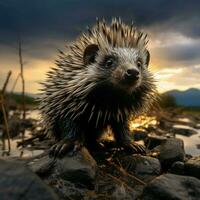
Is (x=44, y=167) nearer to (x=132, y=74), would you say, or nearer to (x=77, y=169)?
(x=77, y=169)

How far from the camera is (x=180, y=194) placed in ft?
19.4

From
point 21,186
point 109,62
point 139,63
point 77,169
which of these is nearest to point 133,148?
point 139,63

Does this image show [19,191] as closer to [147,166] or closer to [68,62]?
[147,166]

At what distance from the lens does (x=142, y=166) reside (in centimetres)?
755

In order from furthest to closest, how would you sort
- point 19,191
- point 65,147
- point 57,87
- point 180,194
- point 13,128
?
1. point 13,128
2. point 57,87
3. point 65,147
4. point 180,194
5. point 19,191

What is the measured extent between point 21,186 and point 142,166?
2.73 metres

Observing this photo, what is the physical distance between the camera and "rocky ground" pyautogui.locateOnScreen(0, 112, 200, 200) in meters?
5.38

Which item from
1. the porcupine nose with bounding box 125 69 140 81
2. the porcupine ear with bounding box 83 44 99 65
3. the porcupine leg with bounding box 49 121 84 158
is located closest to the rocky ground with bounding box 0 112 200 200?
the porcupine leg with bounding box 49 121 84 158

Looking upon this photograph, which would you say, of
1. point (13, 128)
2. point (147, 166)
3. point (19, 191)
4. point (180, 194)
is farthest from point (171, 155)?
point (13, 128)

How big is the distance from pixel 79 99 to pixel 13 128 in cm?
815

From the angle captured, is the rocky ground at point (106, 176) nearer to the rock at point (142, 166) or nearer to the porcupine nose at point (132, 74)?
the rock at point (142, 166)

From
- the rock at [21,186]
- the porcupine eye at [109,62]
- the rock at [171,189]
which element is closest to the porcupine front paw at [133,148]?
the porcupine eye at [109,62]

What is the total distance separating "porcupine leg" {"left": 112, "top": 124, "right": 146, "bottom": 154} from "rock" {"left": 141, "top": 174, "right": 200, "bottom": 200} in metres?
1.92

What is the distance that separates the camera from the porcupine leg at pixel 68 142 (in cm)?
713
